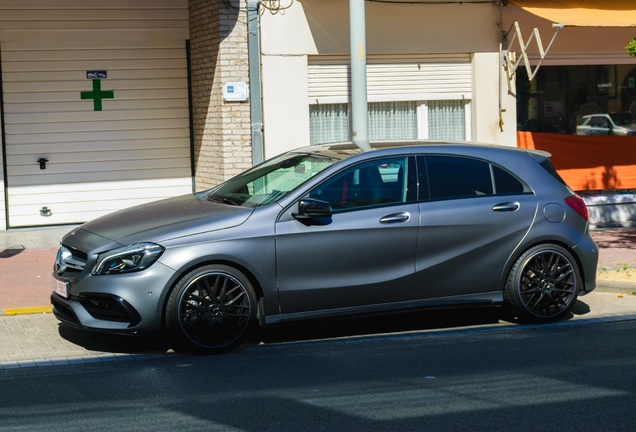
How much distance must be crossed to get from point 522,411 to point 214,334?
8.79 feet

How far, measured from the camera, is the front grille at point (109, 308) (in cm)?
765

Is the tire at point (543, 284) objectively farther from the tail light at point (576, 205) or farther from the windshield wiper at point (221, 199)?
the windshield wiper at point (221, 199)

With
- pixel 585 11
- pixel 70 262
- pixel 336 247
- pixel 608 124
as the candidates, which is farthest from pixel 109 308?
pixel 608 124

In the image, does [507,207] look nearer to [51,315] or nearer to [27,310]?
[51,315]

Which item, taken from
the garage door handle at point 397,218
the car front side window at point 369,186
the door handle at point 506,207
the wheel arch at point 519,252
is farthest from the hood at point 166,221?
the wheel arch at point 519,252

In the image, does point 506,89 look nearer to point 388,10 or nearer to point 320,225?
point 388,10

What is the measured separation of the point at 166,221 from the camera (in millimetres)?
8055

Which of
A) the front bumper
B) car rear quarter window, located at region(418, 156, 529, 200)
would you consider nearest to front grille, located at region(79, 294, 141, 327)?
the front bumper

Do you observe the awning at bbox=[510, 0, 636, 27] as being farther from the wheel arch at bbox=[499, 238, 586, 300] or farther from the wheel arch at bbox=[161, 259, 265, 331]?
the wheel arch at bbox=[161, 259, 265, 331]

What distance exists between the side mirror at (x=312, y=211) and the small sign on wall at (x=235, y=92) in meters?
6.27

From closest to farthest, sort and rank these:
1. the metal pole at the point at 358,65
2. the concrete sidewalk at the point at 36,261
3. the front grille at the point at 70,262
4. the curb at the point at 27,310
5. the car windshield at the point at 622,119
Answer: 1. the front grille at the point at 70,262
2. the curb at the point at 27,310
3. the concrete sidewalk at the point at 36,261
4. the metal pole at the point at 358,65
5. the car windshield at the point at 622,119

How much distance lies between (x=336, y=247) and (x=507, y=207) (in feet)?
5.41

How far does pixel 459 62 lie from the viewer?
50.5ft

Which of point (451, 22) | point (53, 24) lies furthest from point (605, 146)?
point (53, 24)
